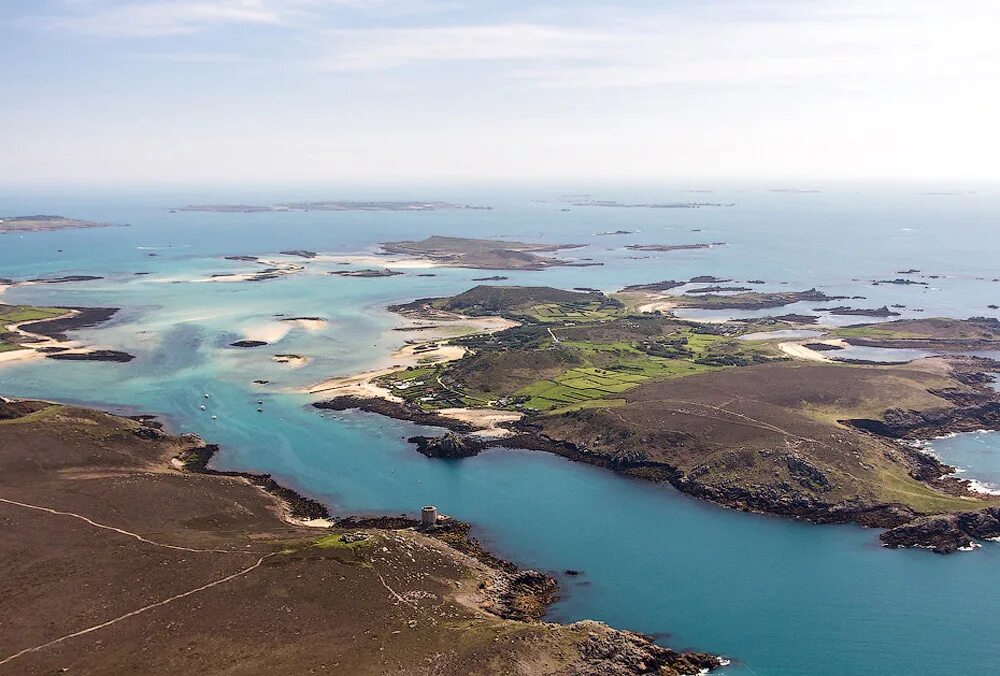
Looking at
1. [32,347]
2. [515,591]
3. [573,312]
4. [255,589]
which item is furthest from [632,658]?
[32,347]

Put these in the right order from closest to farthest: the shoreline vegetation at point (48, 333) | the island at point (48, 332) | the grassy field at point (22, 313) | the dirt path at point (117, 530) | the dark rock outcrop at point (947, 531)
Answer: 1. the dirt path at point (117, 530)
2. the dark rock outcrop at point (947, 531)
3. the shoreline vegetation at point (48, 333)
4. the island at point (48, 332)
5. the grassy field at point (22, 313)

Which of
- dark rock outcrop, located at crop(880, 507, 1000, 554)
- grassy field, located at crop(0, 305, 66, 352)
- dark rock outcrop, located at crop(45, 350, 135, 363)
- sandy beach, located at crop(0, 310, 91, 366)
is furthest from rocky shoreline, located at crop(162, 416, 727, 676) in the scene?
grassy field, located at crop(0, 305, 66, 352)

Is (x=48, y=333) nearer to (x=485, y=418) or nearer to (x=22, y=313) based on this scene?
(x=22, y=313)

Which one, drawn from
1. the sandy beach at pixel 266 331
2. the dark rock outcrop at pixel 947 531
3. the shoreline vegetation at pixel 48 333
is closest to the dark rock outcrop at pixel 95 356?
the shoreline vegetation at pixel 48 333

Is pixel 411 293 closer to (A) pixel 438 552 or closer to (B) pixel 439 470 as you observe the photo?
(B) pixel 439 470

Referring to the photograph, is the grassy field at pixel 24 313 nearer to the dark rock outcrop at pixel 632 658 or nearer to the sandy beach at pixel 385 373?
the sandy beach at pixel 385 373

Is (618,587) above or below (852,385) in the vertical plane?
below

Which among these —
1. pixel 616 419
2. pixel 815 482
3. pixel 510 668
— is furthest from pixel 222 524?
pixel 815 482
